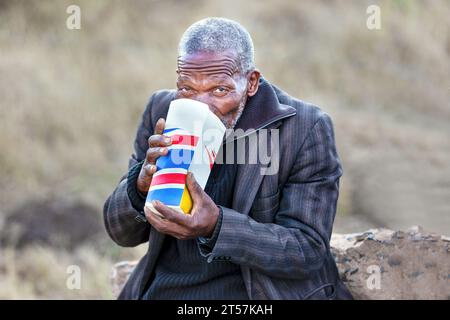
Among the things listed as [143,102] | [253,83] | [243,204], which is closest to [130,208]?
[243,204]

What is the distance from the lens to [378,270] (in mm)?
2990

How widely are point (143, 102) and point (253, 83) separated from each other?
448 cm

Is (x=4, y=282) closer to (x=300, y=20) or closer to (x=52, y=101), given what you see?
(x=52, y=101)

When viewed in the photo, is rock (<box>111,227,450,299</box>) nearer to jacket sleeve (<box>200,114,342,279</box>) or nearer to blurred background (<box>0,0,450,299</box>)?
jacket sleeve (<box>200,114,342,279</box>)

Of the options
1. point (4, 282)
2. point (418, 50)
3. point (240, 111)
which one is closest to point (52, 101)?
point (4, 282)

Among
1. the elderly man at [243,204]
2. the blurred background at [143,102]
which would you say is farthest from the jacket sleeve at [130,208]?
the blurred background at [143,102]

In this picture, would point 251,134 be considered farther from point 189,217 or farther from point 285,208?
point 189,217

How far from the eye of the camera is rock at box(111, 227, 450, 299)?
9.72 ft

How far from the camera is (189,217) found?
229cm

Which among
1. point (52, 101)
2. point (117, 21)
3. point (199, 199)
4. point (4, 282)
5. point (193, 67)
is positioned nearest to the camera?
point (199, 199)

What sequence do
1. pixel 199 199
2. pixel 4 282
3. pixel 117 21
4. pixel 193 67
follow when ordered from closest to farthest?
pixel 199 199
pixel 193 67
pixel 4 282
pixel 117 21

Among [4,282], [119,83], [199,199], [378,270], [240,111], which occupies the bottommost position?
[4,282]

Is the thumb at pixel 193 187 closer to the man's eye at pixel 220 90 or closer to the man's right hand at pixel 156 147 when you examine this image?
the man's right hand at pixel 156 147
